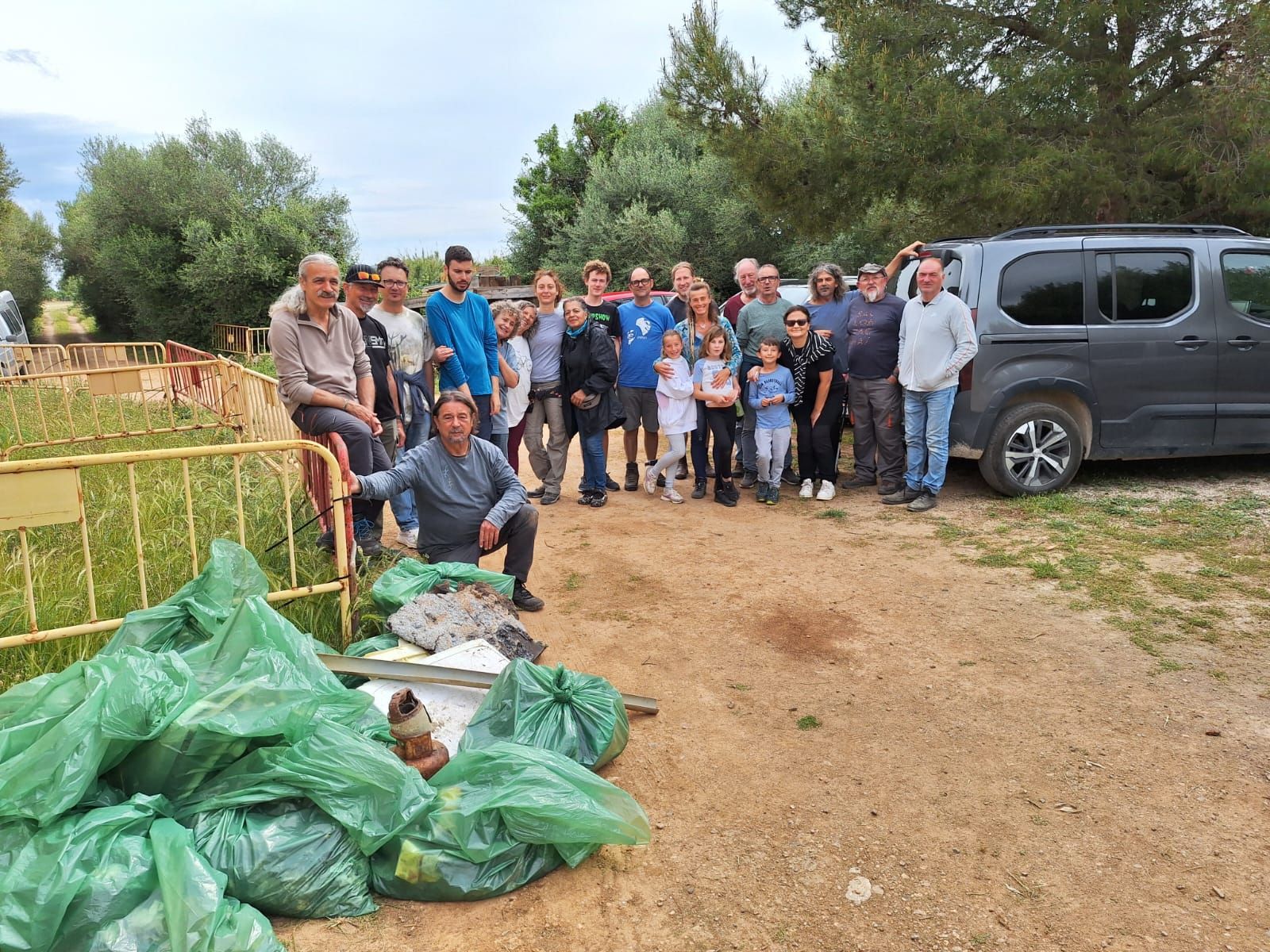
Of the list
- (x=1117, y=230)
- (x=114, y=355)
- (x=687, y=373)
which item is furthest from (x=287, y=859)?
(x=114, y=355)

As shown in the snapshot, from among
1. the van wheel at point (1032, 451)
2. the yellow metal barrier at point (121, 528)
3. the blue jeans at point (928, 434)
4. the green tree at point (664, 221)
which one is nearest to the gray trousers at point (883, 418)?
the blue jeans at point (928, 434)

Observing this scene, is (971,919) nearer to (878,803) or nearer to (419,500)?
(878,803)

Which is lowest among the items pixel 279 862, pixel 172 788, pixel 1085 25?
pixel 279 862

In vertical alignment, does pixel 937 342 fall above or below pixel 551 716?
above

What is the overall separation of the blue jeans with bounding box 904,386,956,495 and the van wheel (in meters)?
0.39

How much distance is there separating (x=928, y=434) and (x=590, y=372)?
2.71 meters

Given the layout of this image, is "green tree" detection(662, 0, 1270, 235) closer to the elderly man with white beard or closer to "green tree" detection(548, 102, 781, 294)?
the elderly man with white beard

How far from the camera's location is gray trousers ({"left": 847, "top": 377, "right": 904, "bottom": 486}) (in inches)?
278

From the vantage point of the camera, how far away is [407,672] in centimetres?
343

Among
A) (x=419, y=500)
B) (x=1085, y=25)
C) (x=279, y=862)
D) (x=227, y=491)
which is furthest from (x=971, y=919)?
(x=1085, y=25)

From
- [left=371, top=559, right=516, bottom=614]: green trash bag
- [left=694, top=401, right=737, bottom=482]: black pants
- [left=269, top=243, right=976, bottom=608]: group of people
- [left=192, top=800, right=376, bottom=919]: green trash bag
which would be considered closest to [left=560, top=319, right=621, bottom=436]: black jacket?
[left=269, top=243, right=976, bottom=608]: group of people

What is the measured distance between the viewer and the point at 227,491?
19.3 ft

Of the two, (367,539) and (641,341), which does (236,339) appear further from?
(367,539)

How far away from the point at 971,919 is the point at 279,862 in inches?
78.6
